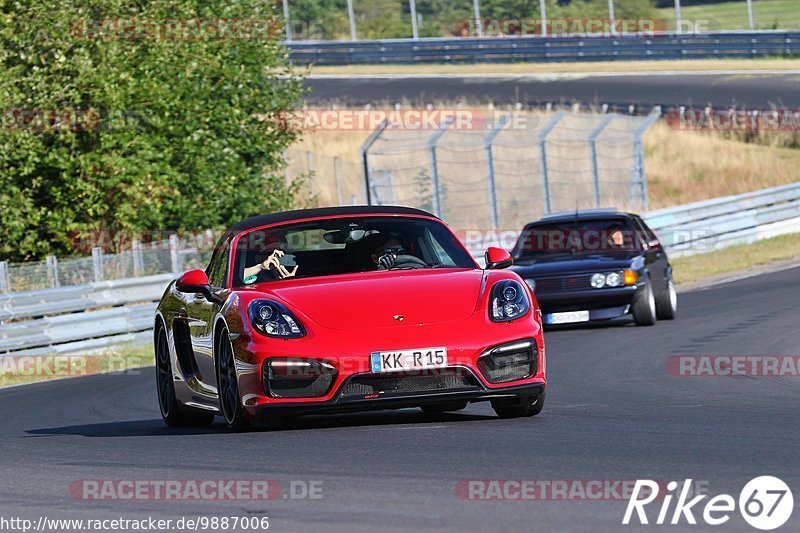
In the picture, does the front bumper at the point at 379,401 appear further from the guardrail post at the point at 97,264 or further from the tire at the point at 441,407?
the guardrail post at the point at 97,264

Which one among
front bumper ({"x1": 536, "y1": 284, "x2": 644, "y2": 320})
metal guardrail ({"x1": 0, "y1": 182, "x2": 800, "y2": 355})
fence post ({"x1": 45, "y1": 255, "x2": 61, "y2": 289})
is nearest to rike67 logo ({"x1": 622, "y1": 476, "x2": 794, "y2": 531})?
front bumper ({"x1": 536, "y1": 284, "x2": 644, "y2": 320})

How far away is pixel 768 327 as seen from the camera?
16547 millimetres

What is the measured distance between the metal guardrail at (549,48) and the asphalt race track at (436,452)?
38.2 meters

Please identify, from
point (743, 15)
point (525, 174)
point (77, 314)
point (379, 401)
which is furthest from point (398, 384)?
point (743, 15)

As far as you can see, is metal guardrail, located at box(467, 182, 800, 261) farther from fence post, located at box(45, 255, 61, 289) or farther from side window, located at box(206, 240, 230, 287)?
side window, located at box(206, 240, 230, 287)

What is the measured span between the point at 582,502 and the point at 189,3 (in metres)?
20.7

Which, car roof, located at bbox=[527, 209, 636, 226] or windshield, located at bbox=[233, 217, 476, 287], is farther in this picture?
car roof, located at bbox=[527, 209, 636, 226]

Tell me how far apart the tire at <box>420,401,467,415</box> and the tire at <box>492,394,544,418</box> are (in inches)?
19.5

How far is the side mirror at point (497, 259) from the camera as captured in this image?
9734 mm

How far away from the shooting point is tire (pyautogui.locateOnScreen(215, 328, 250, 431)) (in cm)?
910

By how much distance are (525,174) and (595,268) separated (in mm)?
15411

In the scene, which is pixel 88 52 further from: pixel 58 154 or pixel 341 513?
pixel 341 513

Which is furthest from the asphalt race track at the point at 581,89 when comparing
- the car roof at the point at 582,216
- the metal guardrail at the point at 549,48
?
the car roof at the point at 582,216

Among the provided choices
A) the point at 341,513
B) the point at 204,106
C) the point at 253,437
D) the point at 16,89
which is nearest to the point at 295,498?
the point at 341,513
